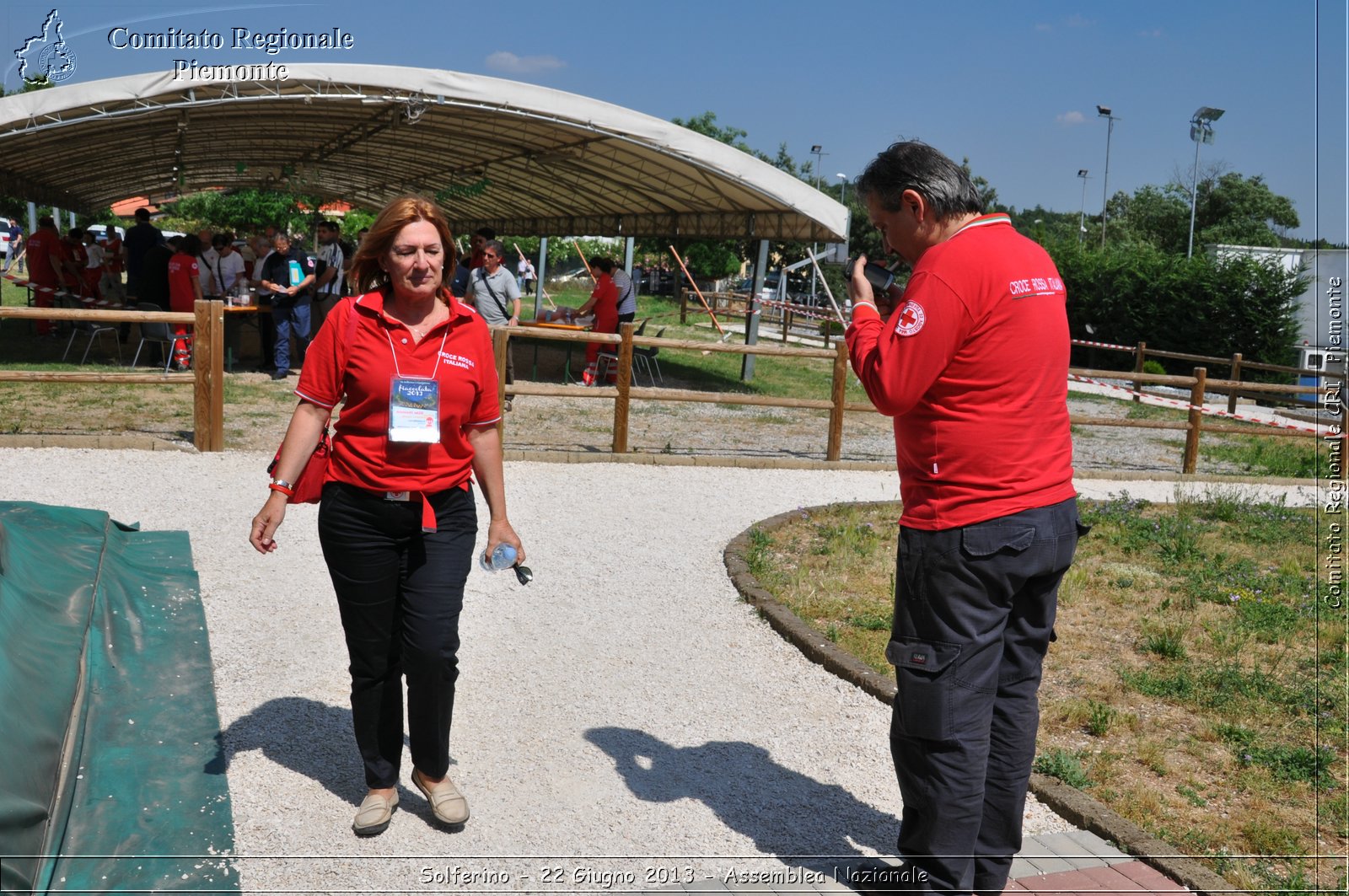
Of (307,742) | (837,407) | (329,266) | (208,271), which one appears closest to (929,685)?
(307,742)

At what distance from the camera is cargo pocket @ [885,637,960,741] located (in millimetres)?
2998

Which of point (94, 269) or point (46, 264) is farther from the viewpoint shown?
point (94, 269)

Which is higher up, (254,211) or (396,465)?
(254,211)

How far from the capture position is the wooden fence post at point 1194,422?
1221 cm

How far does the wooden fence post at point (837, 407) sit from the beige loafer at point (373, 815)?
306 inches

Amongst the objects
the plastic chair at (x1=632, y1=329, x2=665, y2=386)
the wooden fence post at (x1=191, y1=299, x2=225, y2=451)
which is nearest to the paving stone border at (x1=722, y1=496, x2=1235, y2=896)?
the wooden fence post at (x1=191, y1=299, x2=225, y2=451)

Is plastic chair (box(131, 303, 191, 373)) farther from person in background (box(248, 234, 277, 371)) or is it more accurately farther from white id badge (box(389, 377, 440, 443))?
white id badge (box(389, 377, 440, 443))

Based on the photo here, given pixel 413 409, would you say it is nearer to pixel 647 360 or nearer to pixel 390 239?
pixel 390 239

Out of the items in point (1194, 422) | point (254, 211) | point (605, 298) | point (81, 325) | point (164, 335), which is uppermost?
point (254, 211)

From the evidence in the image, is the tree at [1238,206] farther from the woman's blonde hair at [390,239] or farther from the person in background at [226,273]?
the woman's blonde hair at [390,239]

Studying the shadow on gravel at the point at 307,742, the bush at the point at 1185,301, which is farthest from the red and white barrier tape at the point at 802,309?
the shadow on gravel at the point at 307,742

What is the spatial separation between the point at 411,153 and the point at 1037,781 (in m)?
20.2

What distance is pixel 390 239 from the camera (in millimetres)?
3424

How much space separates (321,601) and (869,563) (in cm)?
336
